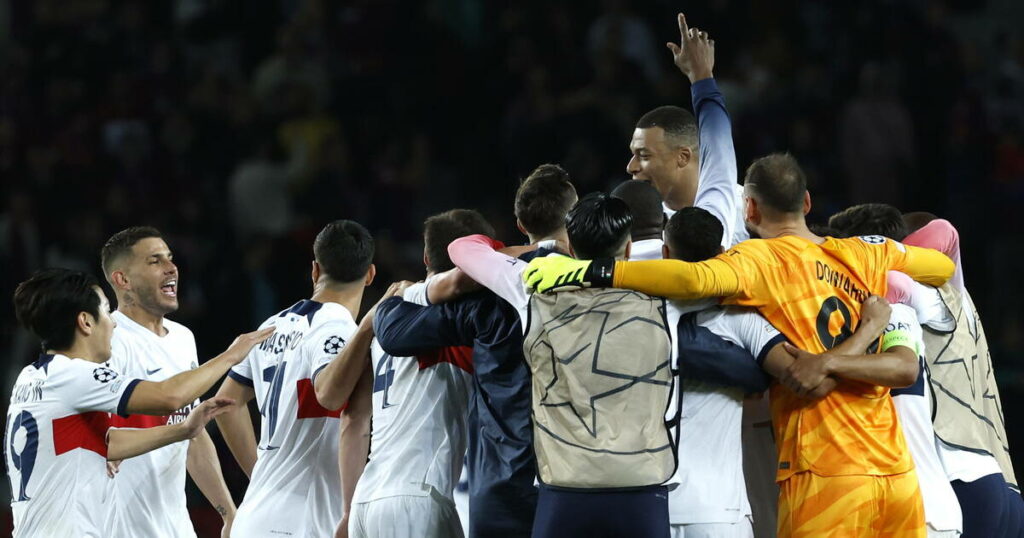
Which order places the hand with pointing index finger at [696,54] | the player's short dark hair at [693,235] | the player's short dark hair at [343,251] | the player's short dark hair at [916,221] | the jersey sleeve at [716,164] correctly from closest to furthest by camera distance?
the player's short dark hair at [693,235] < the jersey sleeve at [716,164] < the hand with pointing index finger at [696,54] < the player's short dark hair at [343,251] < the player's short dark hair at [916,221]

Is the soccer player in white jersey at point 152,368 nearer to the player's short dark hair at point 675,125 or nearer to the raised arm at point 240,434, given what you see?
the raised arm at point 240,434

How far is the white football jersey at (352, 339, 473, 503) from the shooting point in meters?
5.69

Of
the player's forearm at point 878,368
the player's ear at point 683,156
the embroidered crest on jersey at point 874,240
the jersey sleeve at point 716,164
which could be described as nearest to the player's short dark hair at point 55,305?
the jersey sleeve at point 716,164

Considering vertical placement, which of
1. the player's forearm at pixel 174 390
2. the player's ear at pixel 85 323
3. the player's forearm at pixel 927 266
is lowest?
the player's forearm at pixel 174 390

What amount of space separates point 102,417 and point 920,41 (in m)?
9.18

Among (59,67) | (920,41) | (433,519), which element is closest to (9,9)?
(59,67)

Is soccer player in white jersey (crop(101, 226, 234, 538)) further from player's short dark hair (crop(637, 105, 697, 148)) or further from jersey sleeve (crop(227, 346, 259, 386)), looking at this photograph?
player's short dark hair (crop(637, 105, 697, 148))

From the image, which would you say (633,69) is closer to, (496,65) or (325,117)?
(496,65)

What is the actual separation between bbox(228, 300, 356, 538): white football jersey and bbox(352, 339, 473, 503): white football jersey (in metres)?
0.55

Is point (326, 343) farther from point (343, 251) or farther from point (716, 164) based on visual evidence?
point (716, 164)

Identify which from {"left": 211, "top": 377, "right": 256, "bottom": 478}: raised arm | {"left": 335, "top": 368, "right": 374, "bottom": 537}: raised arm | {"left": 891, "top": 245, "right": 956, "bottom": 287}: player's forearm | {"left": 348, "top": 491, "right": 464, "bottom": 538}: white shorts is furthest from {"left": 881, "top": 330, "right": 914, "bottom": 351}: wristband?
{"left": 211, "top": 377, "right": 256, "bottom": 478}: raised arm

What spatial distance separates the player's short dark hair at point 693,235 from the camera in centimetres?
503

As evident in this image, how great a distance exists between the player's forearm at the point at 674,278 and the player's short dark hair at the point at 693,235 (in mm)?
180

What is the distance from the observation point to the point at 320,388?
19.7 feet
